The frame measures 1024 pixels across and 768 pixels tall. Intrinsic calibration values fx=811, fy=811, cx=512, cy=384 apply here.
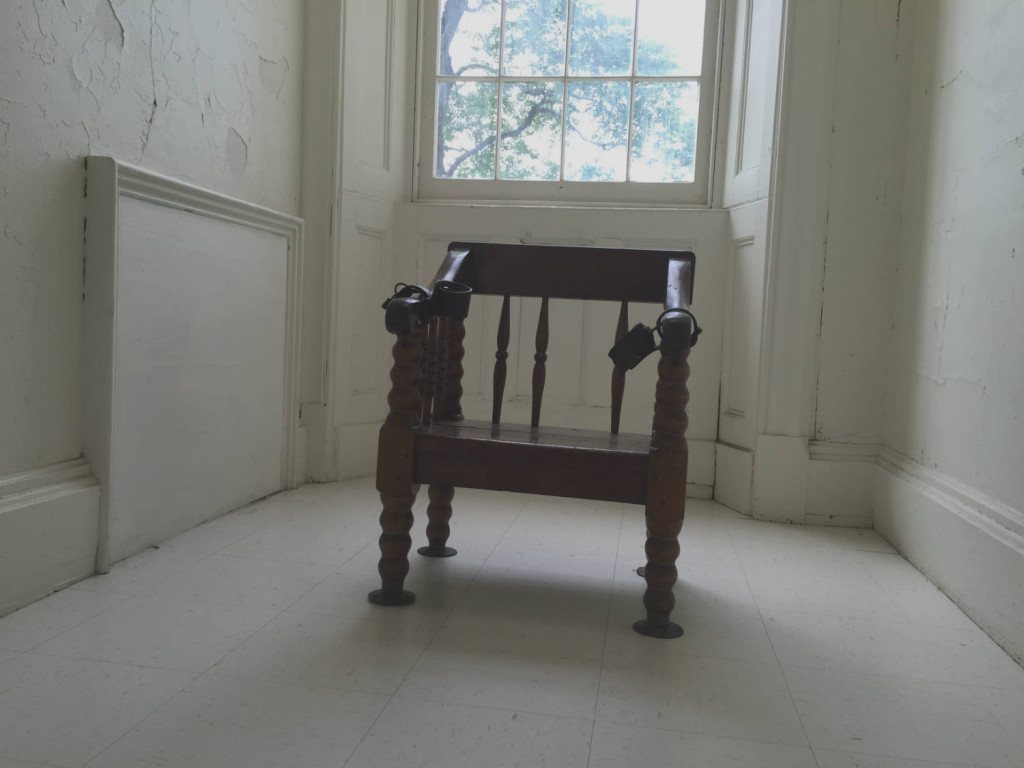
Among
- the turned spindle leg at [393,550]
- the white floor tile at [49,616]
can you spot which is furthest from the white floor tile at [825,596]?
the white floor tile at [49,616]

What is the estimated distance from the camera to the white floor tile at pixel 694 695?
4.30ft

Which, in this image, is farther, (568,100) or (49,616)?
(568,100)

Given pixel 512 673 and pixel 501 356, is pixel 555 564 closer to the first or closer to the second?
pixel 501 356

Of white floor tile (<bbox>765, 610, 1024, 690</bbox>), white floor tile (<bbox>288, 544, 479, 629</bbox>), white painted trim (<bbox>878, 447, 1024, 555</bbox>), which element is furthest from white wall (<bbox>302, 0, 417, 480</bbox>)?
white painted trim (<bbox>878, 447, 1024, 555</bbox>)

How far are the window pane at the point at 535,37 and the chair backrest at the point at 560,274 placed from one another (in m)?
1.44

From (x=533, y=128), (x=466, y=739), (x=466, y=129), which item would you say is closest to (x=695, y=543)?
(x=466, y=739)

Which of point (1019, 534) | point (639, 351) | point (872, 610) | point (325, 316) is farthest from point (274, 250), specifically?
point (1019, 534)

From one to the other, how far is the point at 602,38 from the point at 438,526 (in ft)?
6.92

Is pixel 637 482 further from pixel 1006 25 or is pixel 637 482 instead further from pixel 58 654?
pixel 1006 25

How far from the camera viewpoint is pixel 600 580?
2.05 m

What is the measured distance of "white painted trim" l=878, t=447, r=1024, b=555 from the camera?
5.66 feet

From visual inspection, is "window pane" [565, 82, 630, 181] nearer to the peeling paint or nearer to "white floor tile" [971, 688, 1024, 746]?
the peeling paint

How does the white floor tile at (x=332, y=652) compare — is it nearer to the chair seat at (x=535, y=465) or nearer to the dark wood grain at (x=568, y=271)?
the chair seat at (x=535, y=465)

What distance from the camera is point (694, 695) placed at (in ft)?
4.65
